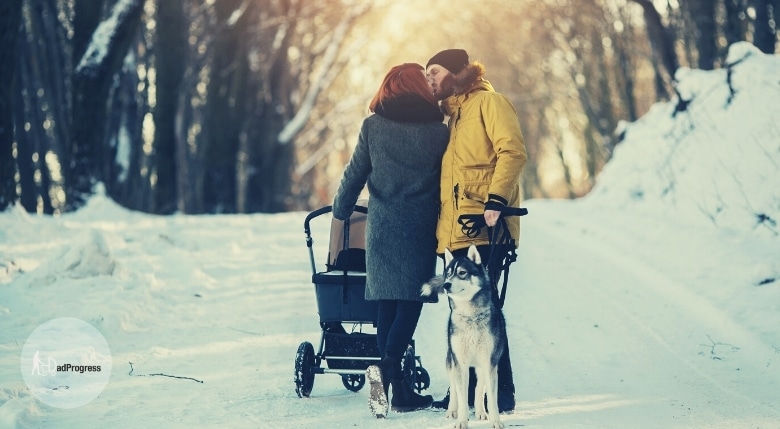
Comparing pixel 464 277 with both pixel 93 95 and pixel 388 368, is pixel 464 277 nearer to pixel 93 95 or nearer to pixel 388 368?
pixel 388 368

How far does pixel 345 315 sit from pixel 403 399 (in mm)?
753

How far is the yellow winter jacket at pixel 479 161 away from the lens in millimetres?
5938

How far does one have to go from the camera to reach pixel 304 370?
22.2 feet

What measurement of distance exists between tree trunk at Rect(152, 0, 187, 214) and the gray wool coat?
43.9ft

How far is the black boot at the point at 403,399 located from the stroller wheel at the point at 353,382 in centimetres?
92

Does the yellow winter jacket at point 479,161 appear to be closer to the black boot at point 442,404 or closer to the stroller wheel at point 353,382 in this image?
the black boot at point 442,404

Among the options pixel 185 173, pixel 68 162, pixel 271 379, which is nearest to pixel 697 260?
pixel 271 379

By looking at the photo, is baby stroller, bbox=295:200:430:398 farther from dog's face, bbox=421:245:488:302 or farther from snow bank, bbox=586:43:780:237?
snow bank, bbox=586:43:780:237

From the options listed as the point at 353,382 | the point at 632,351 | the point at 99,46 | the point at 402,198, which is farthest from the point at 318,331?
the point at 99,46

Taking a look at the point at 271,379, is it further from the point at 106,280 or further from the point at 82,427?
the point at 106,280

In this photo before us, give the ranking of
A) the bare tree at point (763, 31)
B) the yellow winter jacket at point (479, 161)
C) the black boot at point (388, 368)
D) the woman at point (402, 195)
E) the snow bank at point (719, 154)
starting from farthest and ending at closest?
the bare tree at point (763, 31) → the snow bank at point (719, 154) → the woman at point (402, 195) → the black boot at point (388, 368) → the yellow winter jacket at point (479, 161)

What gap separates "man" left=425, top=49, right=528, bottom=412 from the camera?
594 cm

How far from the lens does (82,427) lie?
5.93m

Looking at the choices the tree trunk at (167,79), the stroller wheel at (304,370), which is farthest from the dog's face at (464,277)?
the tree trunk at (167,79)
